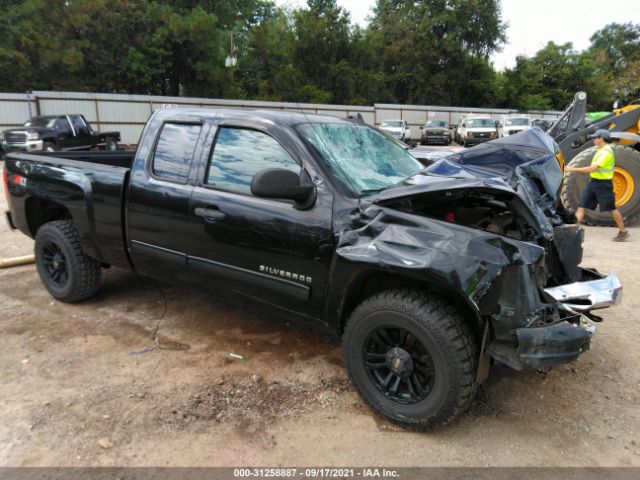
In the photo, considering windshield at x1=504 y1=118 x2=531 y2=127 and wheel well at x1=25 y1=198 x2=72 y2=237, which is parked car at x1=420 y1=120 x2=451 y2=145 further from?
wheel well at x1=25 y1=198 x2=72 y2=237

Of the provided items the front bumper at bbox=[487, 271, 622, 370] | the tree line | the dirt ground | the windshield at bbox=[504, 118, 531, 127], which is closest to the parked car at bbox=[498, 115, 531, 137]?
the windshield at bbox=[504, 118, 531, 127]

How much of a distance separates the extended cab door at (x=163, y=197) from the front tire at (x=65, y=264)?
2.57 ft

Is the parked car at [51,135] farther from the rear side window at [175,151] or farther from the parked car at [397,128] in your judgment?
the parked car at [397,128]

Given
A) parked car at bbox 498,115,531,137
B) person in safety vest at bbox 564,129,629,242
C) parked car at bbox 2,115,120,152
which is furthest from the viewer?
parked car at bbox 498,115,531,137

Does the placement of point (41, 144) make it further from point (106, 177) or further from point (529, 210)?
point (529, 210)

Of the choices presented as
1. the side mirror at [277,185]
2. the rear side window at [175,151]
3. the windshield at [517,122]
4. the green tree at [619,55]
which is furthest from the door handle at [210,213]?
the green tree at [619,55]

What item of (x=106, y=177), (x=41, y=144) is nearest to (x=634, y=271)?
(x=106, y=177)

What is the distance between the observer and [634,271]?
5.59 meters

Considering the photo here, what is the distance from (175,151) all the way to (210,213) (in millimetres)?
718

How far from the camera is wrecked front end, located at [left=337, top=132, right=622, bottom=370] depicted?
8.31 feet

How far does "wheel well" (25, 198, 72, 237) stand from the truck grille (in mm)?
14305

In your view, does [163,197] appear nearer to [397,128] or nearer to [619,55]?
[397,128]

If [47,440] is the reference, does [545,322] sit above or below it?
above

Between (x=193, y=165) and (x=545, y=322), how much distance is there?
262 cm
